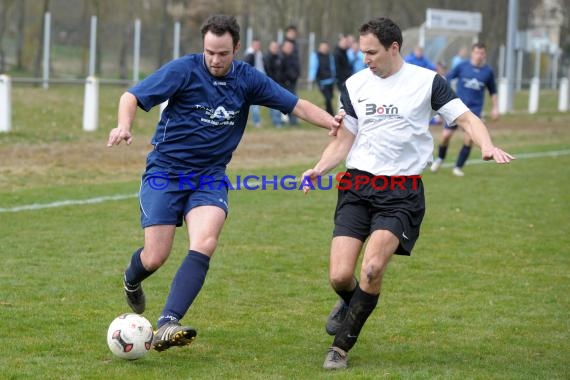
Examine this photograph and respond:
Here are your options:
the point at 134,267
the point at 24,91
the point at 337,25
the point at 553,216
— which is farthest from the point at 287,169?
the point at 337,25

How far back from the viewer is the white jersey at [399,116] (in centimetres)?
602

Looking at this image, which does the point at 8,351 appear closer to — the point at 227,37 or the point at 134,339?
the point at 134,339

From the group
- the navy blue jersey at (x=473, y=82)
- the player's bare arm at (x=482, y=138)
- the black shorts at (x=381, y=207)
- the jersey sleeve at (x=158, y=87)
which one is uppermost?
the navy blue jersey at (x=473, y=82)

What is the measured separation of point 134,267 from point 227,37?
1501 millimetres

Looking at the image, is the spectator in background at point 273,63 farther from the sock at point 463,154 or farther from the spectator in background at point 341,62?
the sock at point 463,154

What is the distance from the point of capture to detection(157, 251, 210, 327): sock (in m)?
5.87

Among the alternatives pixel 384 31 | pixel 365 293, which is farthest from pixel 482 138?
pixel 365 293

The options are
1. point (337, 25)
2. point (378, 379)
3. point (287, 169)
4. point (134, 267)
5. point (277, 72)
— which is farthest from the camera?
point (337, 25)

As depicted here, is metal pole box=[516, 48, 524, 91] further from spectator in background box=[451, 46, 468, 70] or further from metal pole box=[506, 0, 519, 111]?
spectator in background box=[451, 46, 468, 70]

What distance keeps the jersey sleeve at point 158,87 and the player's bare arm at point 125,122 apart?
0.17 feet

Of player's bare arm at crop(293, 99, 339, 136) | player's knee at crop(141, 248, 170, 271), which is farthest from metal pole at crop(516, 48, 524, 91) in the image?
player's knee at crop(141, 248, 170, 271)

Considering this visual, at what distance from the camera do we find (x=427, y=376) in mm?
5598

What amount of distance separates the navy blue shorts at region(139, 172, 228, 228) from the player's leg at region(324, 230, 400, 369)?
3.13 ft

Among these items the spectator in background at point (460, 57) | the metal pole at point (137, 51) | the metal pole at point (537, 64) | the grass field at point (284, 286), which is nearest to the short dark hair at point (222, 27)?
the grass field at point (284, 286)
